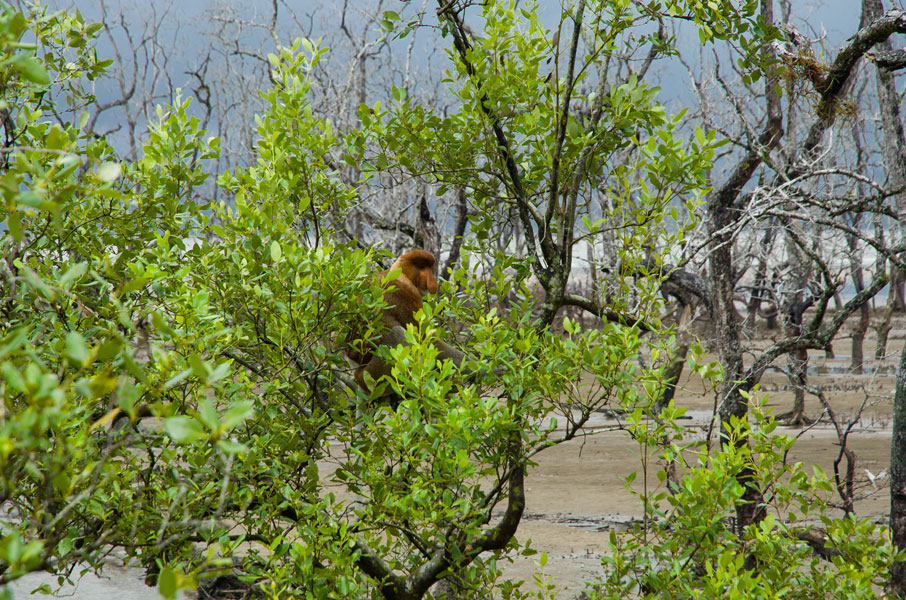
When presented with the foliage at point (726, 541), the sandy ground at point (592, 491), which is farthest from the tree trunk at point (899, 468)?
the foliage at point (726, 541)

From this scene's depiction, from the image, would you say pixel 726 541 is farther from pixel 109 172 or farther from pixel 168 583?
pixel 109 172

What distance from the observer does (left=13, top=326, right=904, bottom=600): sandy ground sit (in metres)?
6.21

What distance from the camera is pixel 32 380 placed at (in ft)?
3.20

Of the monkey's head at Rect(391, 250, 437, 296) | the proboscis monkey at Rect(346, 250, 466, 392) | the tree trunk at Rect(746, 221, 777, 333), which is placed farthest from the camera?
the tree trunk at Rect(746, 221, 777, 333)

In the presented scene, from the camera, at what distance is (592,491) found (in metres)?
10.1

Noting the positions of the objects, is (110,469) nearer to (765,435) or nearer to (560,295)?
(560,295)

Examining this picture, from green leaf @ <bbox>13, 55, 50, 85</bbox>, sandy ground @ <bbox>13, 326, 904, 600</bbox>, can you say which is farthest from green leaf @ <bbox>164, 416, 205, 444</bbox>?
sandy ground @ <bbox>13, 326, 904, 600</bbox>

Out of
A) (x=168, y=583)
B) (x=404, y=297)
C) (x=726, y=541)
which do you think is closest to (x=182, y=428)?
(x=168, y=583)

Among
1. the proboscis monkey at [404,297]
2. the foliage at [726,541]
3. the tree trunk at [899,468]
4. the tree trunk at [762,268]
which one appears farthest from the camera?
the tree trunk at [762,268]

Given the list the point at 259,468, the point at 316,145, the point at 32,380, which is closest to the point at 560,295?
the point at 316,145

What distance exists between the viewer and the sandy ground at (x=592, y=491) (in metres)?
6.21

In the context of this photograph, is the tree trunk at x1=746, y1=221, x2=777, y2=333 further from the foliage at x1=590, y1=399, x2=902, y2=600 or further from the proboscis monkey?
the foliage at x1=590, y1=399, x2=902, y2=600

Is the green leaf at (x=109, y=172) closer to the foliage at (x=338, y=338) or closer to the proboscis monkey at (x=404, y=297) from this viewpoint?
the foliage at (x=338, y=338)

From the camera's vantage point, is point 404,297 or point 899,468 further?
point 899,468
